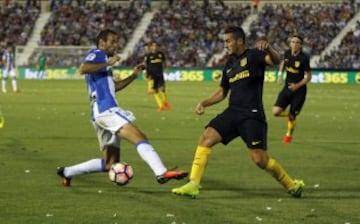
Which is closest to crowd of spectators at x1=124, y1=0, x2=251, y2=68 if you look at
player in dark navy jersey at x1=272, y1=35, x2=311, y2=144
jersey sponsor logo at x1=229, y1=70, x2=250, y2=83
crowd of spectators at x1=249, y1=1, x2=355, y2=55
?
crowd of spectators at x1=249, y1=1, x2=355, y2=55

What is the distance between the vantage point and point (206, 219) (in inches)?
394

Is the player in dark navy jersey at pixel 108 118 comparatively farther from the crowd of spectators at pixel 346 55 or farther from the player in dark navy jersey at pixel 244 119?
the crowd of spectators at pixel 346 55

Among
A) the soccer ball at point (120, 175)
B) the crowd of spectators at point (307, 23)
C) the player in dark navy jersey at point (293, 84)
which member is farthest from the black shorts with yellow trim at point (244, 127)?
the crowd of spectators at point (307, 23)

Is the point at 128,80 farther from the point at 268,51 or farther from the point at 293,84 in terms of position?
the point at 293,84

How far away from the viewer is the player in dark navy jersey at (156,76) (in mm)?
31828

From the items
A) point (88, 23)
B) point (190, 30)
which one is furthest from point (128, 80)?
point (88, 23)

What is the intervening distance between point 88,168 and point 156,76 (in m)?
20.4

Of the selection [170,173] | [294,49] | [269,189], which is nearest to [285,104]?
[294,49]

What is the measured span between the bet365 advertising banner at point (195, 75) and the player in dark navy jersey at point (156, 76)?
1551 centimetres

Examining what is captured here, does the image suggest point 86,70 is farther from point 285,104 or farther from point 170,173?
point 285,104

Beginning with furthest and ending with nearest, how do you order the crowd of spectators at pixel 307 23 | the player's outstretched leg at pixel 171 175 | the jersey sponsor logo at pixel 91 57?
1. the crowd of spectators at pixel 307 23
2. the jersey sponsor logo at pixel 91 57
3. the player's outstretched leg at pixel 171 175

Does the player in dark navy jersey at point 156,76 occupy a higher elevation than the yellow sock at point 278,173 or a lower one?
lower

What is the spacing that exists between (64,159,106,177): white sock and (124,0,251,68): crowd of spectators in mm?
52697

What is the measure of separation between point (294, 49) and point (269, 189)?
7822 mm
